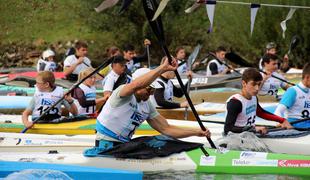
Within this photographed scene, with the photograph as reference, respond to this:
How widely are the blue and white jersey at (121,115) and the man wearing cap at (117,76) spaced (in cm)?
395

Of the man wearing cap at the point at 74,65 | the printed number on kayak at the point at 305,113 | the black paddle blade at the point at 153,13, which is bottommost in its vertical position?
the printed number on kayak at the point at 305,113

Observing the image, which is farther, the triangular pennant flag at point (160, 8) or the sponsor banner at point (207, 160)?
the sponsor banner at point (207, 160)

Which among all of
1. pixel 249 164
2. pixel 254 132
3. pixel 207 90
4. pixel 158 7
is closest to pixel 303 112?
pixel 254 132

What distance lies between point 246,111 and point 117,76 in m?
3.67

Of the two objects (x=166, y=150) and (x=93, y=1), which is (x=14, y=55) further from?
(x=166, y=150)

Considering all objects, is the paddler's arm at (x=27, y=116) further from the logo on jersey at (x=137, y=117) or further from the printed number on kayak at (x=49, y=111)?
the logo on jersey at (x=137, y=117)

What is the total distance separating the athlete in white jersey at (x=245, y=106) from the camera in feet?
28.3

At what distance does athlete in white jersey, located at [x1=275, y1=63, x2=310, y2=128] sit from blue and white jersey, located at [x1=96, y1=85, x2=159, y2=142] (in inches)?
94.3

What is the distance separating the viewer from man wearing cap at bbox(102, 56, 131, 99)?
11.9 m

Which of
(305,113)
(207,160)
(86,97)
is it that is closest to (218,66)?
(86,97)

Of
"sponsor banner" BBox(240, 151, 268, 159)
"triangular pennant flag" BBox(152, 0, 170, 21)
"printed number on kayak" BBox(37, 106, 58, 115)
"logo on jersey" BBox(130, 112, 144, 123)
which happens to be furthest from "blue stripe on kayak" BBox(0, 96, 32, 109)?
"triangular pennant flag" BBox(152, 0, 170, 21)

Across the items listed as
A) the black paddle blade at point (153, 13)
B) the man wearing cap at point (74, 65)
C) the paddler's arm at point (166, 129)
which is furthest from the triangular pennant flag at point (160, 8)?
the man wearing cap at point (74, 65)

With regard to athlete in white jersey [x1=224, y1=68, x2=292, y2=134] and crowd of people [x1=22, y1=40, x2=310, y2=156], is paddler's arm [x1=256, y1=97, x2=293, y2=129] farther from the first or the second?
athlete in white jersey [x1=224, y1=68, x2=292, y2=134]

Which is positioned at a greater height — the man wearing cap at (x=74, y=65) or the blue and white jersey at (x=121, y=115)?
the man wearing cap at (x=74, y=65)
